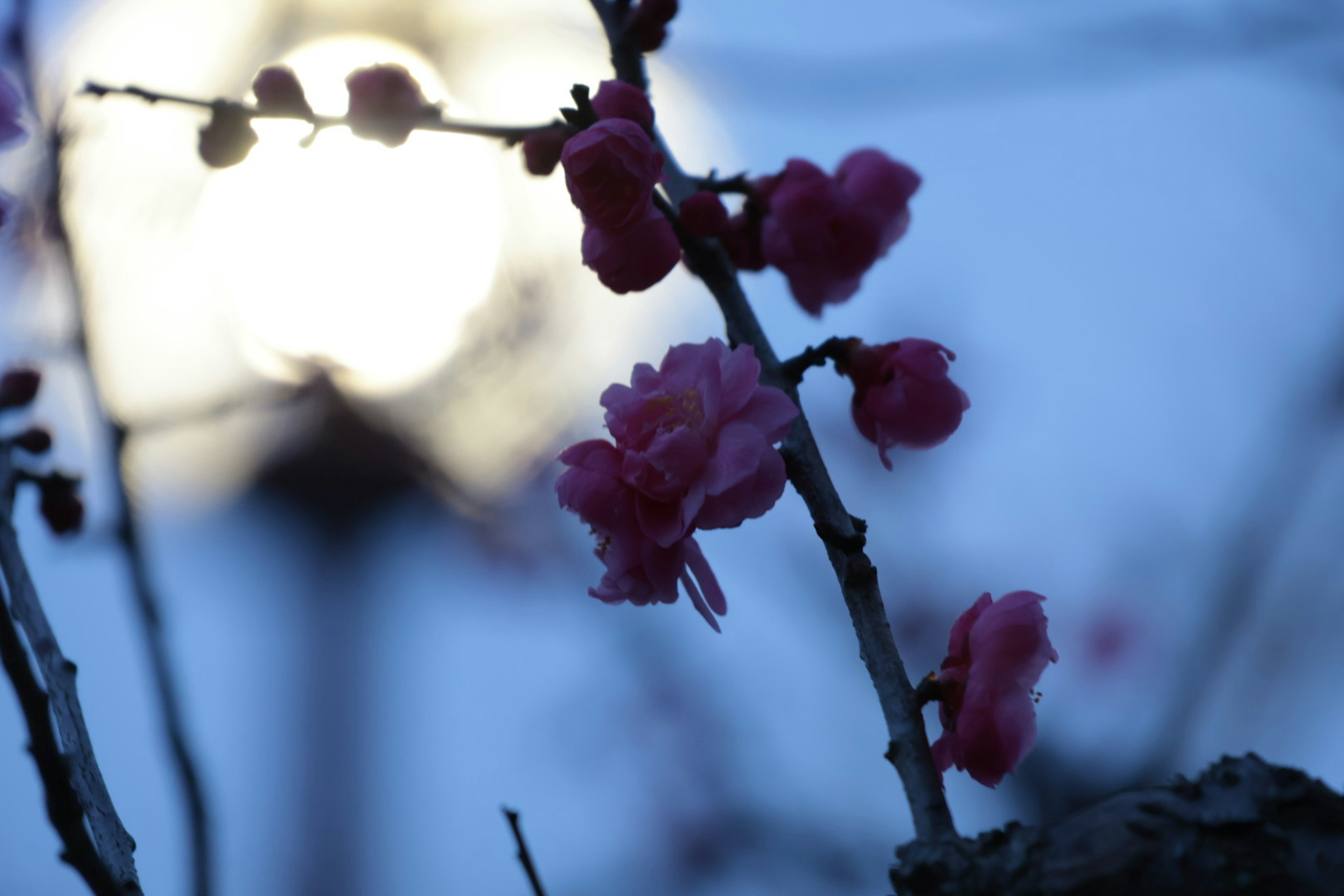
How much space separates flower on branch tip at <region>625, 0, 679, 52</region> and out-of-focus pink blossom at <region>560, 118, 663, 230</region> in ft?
1.91

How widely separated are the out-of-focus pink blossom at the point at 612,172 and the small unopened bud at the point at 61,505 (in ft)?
4.84

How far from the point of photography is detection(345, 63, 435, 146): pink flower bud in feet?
5.41

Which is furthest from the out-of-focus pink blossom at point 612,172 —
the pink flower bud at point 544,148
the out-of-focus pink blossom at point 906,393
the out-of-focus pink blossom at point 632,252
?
the out-of-focus pink blossom at point 906,393

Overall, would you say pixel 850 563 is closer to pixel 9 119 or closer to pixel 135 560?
pixel 135 560

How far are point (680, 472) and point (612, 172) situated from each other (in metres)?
0.43

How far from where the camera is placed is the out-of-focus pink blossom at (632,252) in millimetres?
1374

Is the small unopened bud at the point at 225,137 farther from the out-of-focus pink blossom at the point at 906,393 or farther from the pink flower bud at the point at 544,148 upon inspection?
the out-of-focus pink blossom at the point at 906,393

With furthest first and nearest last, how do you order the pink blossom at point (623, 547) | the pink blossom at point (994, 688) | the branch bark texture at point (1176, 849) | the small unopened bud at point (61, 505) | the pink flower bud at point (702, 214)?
1. the small unopened bud at point (61, 505)
2. the pink flower bud at point (702, 214)
3. the pink blossom at point (623, 547)
4. the pink blossom at point (994, 688)
5. the branch bark texture at point (1176, 849)

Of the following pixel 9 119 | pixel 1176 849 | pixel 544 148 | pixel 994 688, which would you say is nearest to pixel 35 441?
pixel 9 119

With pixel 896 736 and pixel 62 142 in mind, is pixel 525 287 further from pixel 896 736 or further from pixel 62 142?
pixel 896 736

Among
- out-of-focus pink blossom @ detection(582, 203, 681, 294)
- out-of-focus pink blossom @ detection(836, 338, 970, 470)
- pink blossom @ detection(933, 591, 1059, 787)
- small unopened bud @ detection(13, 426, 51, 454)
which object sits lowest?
pink blossom @ detection(933, 591, 1059, 787)

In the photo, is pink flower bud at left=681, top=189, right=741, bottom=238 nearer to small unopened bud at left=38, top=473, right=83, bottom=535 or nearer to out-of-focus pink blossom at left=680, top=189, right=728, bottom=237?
out-of-focus pink blossom at left=680, top=189, right=728, bottom=237

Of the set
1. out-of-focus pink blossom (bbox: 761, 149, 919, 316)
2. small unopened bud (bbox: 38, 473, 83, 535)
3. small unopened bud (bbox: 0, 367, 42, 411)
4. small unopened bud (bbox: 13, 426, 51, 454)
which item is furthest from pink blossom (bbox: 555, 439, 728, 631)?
small unopened bud (bbox: 0, 367, 42, 411)

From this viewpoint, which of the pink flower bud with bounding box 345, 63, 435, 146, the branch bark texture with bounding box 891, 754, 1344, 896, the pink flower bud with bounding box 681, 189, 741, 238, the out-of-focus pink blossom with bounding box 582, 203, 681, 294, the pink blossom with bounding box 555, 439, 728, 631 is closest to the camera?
the branch bark texture with bounding box 891, 754, 1344, 896
